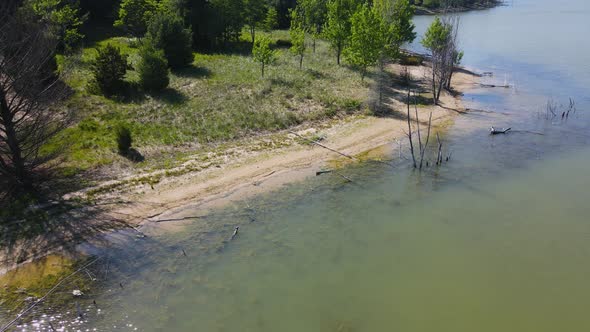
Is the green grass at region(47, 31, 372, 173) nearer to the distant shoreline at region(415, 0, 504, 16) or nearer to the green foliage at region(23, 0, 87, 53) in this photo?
the green foliage at region(23, 0, 87, 53)

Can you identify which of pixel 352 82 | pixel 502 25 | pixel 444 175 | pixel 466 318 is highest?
pixel 502 25

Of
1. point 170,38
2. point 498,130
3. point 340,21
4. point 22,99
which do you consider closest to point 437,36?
point 340,21

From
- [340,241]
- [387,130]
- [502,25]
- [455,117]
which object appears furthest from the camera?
[502,25]

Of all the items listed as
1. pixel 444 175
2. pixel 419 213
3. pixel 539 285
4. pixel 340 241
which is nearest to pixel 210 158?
pixel 340 241

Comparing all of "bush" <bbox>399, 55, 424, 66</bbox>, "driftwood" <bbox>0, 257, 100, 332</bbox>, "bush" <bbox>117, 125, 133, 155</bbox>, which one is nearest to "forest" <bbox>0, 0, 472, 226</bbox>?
"bush" <bbox>117, 125, 133, 155</bbox>

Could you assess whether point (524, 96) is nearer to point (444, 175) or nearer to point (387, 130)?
point (387, 130)

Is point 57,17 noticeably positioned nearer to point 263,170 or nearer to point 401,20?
point 263,170

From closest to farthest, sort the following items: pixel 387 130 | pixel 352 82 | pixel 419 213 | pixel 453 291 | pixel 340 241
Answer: pixel 453 291 < pixel 340 241 < pixel 419 213 < pixel 387 130 < pixel 352 82
